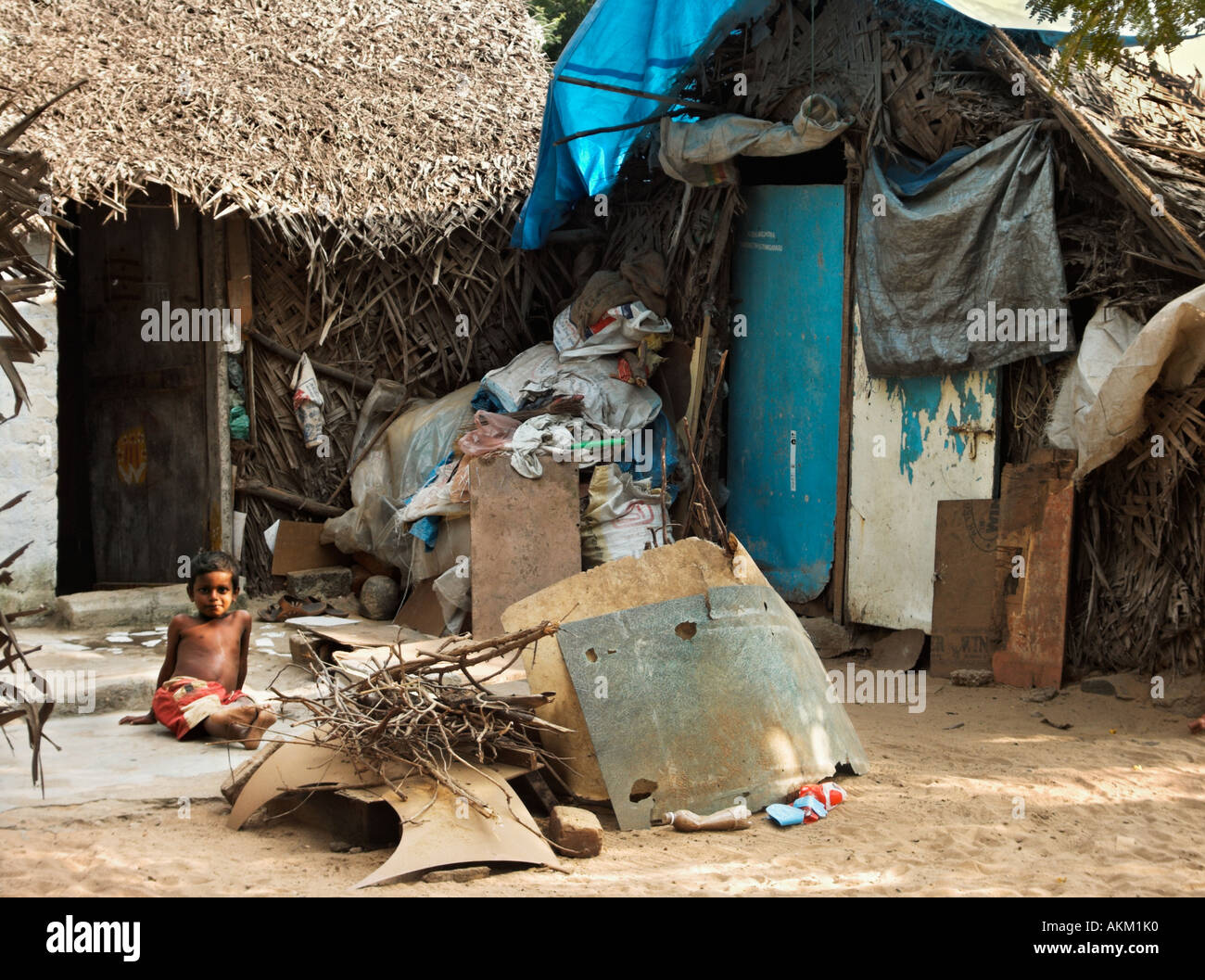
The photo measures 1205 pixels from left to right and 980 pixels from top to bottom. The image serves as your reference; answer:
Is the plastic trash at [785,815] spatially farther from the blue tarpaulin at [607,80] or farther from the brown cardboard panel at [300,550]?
the brown cardboard panel at [300,550]

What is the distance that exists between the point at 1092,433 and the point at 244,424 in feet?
18.4

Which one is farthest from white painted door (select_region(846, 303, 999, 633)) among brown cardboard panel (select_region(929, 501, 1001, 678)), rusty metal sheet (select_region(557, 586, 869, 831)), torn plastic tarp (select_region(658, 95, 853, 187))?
rusty metal sheet (select_region(557, 586, 869, 831))

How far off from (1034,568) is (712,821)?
2.92 meters

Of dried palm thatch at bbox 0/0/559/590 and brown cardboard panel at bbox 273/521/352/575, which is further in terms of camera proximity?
brown cardboard panel at bbox 273/521/352/575

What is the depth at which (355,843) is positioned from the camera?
14.0 feet

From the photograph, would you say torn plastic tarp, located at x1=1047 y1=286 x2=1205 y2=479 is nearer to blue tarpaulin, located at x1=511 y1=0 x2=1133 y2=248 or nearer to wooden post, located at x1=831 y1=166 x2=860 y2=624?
wooden post, located at x1=831 y1=166 x2=860 y2=624

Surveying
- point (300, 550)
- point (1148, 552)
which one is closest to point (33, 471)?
point (300, 550)

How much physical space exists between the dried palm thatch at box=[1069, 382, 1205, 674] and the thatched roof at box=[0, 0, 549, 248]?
4873mm

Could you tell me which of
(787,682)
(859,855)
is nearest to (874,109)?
(787,682)

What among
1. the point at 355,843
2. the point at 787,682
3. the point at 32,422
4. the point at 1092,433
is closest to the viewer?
the point at 355,843

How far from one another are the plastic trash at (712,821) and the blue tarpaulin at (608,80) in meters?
5.06

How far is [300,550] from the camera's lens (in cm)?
881

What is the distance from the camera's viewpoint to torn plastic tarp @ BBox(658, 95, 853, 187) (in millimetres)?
7281

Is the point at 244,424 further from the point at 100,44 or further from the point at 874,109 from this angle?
the point at 874,109
